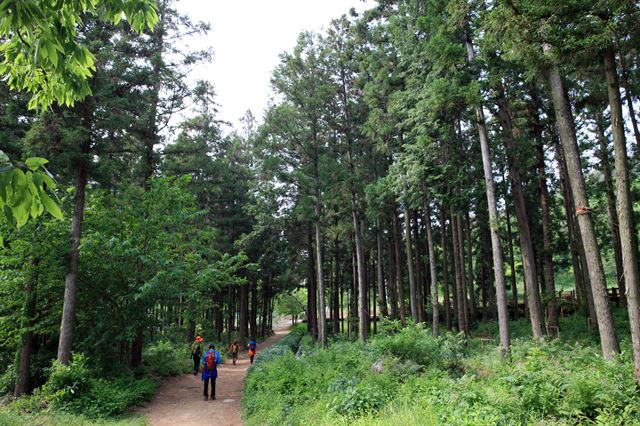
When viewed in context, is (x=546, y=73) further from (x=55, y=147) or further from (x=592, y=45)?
(x=55, y=147)

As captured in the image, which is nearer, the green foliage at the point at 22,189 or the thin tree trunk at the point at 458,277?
the green foliage at the point at 22,189

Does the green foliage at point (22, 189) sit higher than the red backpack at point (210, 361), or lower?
higher

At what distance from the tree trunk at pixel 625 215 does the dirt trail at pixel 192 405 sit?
8526 mm

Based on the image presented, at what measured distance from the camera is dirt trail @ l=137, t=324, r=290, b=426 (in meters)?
9.81

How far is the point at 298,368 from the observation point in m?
11.3

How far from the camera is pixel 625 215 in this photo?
7.36m

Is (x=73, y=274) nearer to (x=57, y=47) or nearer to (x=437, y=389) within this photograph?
(x=437, y=389)

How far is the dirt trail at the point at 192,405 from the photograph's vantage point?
9.81 metres

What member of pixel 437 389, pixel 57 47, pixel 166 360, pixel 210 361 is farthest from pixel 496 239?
pixel 166 360

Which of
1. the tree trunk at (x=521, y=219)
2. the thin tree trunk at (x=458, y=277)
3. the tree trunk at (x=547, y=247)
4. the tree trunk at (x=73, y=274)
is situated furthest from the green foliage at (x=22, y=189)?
the tree trunk at (x=547, y=247)

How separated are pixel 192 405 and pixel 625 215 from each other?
11621mm

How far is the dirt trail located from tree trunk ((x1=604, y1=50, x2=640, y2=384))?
8.53 meters

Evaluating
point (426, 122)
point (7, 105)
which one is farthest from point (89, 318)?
point (426, 122)

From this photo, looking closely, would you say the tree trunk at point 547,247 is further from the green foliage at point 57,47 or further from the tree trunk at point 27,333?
the tree trunk at point 27,333
